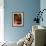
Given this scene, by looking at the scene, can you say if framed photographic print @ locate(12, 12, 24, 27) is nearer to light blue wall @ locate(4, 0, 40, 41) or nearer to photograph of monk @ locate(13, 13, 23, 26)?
photograph of monk @ locate(13, 13, 23, 26)

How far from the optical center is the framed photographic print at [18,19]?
5.72 metres

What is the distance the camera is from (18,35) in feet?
18.9

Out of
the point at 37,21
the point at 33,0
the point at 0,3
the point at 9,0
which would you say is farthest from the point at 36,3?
the point at 0,3

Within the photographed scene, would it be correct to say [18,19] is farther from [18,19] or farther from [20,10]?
[20,10]

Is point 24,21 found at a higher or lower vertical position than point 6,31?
higher

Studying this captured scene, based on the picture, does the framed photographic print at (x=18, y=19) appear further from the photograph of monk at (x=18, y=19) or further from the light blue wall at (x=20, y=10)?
the light blue wall at (x=20, y=10)

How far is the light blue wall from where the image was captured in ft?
18.6

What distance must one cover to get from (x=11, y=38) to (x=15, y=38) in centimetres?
17

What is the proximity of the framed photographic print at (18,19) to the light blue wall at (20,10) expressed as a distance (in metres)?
0.13

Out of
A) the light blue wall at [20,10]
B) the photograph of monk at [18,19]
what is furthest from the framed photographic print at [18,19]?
the light blue wall at [20,10]

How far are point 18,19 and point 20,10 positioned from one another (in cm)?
A: 38

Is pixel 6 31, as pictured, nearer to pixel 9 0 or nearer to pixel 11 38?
pixel 11 38

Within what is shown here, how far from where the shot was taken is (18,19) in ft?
18.9

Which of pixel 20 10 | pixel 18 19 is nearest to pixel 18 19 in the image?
pixel 18 19
